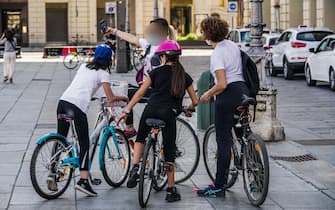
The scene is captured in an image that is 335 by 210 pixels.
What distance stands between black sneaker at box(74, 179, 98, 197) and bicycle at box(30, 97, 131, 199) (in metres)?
0.16

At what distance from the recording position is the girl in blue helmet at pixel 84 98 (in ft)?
28.6

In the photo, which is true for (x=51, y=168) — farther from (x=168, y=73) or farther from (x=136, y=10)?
(x=136, y=10)

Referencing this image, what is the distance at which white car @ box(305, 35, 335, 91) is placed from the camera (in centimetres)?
2261

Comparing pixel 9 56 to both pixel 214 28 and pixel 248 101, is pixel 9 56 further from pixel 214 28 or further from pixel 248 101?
pixel 248 101

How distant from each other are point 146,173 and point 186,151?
135 cm

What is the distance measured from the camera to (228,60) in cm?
862

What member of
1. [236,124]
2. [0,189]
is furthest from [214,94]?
[0,189]

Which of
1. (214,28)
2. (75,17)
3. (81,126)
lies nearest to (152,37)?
(214,28)

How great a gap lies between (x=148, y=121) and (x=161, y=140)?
18.9 inches

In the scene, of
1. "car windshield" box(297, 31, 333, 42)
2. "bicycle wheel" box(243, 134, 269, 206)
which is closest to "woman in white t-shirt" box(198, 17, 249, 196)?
"bicycle wheel" box(243, 134, 269, 206)

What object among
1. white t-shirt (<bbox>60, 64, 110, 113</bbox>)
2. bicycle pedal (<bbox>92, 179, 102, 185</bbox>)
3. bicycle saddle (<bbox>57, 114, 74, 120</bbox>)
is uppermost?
white t-shirt (<bbox>60, 64, 110, 113</bbox>)

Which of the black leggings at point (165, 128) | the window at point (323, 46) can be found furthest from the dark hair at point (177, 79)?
the window at point (323, 46)

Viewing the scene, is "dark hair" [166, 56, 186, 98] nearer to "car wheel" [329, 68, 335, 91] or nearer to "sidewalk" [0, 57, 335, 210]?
"sidewalk" [0, 57, 335, 210]

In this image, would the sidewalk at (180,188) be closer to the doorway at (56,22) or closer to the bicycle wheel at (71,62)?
the bicycle wheel at (71,62)
